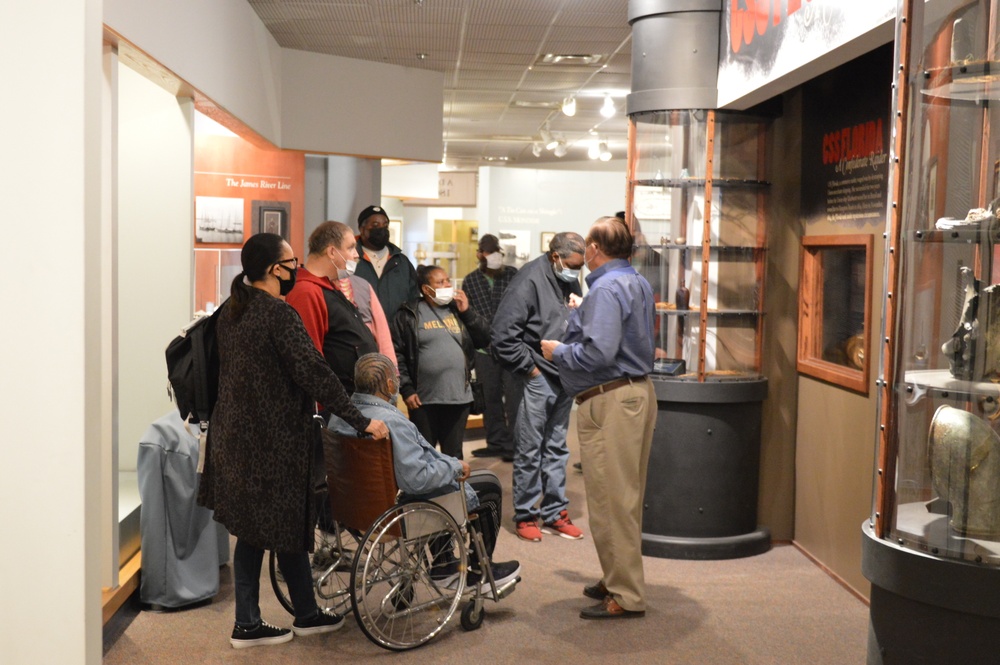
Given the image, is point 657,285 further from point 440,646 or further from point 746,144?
point 440,646

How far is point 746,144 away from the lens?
5.36 metres

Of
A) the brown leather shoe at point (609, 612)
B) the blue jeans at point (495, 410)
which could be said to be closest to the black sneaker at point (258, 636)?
the brown leather shoe at point (609, 612)

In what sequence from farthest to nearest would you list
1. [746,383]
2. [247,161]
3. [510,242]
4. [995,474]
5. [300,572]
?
[510,242]
[247,161]
[746,383]
[300,572]
[995,474]

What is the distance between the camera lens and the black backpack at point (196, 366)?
3924 millimetres

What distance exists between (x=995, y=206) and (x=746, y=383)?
9.26ft

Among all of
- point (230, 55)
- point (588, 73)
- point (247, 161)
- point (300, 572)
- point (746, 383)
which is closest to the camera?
point (300, 572)

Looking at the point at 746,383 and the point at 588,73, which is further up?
the point at 588,73

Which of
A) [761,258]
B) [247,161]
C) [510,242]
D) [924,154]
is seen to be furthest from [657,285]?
[510,242]

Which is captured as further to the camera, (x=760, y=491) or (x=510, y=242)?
(x=510, y=242)

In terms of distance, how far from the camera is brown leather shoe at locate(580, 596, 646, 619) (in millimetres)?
4359

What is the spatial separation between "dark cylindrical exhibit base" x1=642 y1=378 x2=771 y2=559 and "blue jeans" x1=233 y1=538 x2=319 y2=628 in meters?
2.01

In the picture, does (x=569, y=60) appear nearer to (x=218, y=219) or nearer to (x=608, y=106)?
(x=608, y=106)

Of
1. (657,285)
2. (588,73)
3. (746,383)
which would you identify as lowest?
(746,383)

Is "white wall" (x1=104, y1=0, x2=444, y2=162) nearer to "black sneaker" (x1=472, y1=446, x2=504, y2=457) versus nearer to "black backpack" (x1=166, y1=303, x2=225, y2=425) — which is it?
"black backpack" (x1=166, y1=303, x2=225, y2=425)
